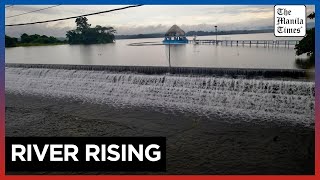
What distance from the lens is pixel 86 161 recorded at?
652 centimetres

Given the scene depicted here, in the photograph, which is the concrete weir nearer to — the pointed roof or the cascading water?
the cascading water

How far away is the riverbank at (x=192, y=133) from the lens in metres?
6.78

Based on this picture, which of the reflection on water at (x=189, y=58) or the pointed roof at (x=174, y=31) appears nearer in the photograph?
the reflection on water at (x=189, y=58)

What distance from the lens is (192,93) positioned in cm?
1227

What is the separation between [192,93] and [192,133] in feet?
12.0

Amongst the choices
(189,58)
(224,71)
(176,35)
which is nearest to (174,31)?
(176,35)

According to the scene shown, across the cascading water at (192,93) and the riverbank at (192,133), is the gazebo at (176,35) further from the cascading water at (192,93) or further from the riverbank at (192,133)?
the riverbank at (192,133)

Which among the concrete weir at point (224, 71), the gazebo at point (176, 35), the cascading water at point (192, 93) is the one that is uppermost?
the gazebo at point (176, 35)

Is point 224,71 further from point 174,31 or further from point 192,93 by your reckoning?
point 174,31

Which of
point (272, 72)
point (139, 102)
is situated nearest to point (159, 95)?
point (139, 102)

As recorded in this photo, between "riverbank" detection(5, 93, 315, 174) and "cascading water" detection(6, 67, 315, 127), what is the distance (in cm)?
78

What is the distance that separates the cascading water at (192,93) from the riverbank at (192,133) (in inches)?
30.8

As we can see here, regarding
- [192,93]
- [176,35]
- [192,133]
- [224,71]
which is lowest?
[192,133]

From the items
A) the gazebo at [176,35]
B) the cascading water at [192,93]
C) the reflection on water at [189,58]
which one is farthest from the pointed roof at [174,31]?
the cascading water at [192,93]
